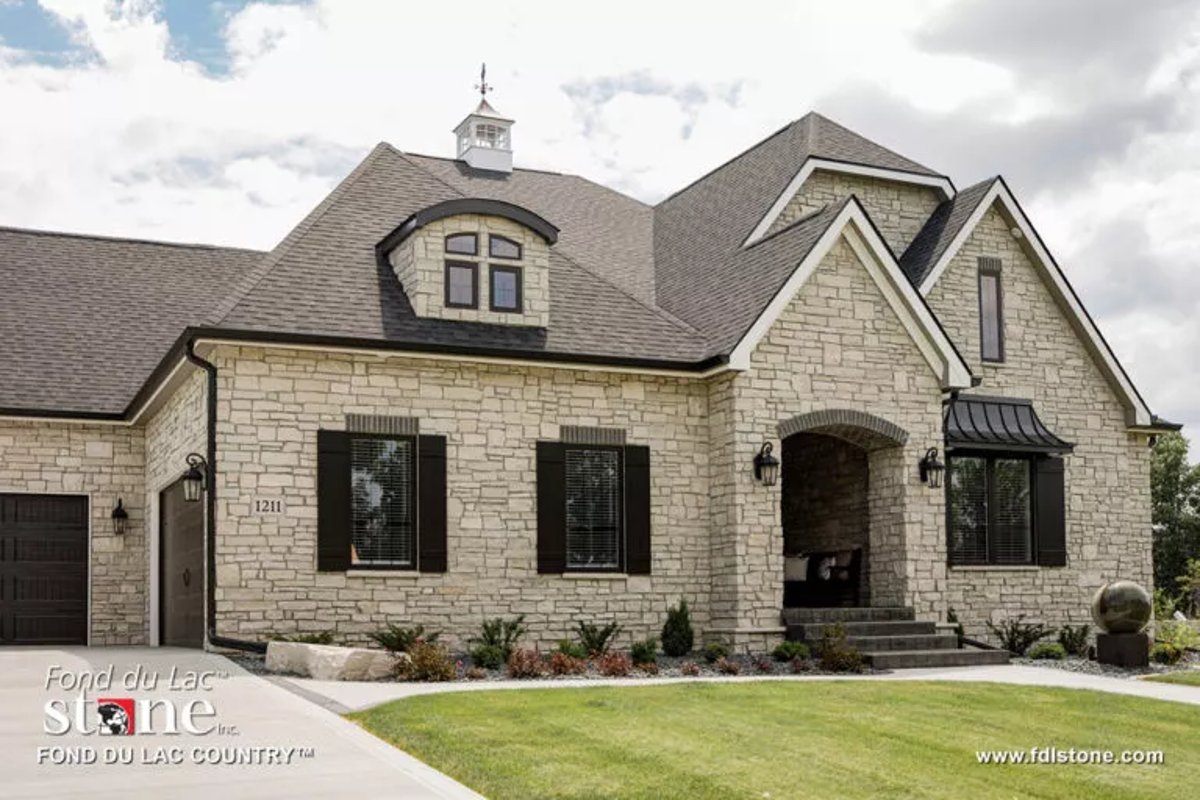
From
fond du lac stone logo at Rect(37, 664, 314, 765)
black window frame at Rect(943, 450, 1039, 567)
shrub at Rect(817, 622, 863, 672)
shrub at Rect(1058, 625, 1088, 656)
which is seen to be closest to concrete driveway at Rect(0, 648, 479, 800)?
fond du lac stone logo at Rect(37, 664, 314, 765)

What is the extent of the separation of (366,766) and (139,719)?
257 centimetres

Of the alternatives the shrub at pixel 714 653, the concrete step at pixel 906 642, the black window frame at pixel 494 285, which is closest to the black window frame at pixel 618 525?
the shrub at pixel 714 653

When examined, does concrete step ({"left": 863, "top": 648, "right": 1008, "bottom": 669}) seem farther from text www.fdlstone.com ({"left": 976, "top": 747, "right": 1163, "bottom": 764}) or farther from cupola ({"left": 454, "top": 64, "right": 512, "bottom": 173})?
cupola ({"left": 454, "top": 64, "right": 512, "bottom": 173})

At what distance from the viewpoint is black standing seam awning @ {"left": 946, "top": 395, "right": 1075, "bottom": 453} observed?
833 inches

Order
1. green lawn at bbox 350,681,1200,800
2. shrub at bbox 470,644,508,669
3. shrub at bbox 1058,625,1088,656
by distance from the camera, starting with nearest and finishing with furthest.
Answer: green lawn at bbox 350,681,1200,800
shrub at bbox 470,644,508,669
shrub at bbox 1058,625,1088,656

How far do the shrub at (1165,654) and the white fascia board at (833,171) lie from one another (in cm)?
803

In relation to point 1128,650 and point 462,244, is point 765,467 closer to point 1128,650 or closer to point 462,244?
point 462,244

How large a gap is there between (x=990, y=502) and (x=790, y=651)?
579 centimetres

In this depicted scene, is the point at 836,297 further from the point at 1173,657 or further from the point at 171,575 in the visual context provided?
the point at 171,575

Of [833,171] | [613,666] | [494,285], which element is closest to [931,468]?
[833,171]

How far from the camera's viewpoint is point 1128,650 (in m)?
18.1

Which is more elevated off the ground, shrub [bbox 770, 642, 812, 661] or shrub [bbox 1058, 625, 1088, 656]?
shrub [bbox 770, 642, 812, 661]

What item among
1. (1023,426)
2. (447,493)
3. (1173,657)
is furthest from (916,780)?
(1023,426)

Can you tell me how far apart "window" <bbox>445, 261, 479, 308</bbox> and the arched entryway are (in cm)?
440
